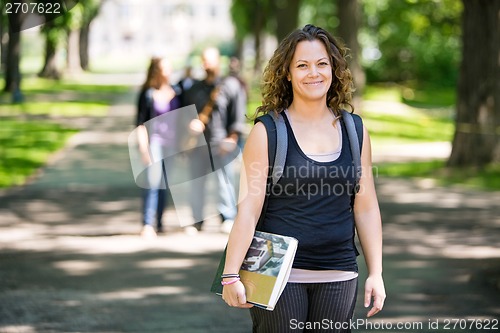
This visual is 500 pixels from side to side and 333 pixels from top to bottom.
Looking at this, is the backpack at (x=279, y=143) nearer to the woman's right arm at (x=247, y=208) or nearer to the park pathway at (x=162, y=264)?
the woman's right arm at (x=247, y=208)

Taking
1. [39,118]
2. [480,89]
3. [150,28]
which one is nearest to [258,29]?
[39,118]

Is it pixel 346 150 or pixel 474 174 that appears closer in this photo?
pixel 346 150

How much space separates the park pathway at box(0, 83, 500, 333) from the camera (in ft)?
21.4

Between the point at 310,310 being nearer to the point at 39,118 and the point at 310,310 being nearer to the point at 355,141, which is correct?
the point at 355,141

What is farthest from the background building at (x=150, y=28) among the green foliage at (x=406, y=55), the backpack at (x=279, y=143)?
the backpack at (x=279, y=143)

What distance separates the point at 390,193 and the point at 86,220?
14.4 ft

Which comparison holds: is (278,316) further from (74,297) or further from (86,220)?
(86,220)

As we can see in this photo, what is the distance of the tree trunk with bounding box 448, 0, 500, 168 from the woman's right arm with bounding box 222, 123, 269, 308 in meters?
11.9

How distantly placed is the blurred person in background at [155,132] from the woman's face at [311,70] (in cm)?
587

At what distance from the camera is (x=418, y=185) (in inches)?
549

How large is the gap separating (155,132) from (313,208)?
20.3 feet

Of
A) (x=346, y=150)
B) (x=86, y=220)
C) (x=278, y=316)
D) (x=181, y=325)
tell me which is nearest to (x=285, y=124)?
(x=346, y=150)

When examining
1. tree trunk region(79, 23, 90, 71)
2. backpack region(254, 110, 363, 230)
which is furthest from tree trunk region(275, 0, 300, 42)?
tree trunk region(79, 23, 90, 71)

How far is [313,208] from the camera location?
358cm
